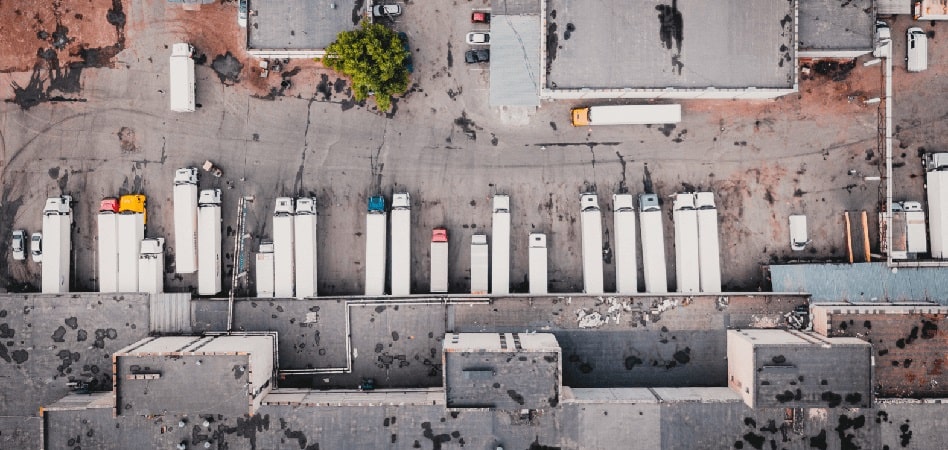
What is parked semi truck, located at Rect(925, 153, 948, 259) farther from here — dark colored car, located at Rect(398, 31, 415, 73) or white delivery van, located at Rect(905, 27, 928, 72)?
dark colored car, located at Rect(398, 31, 415, 73)

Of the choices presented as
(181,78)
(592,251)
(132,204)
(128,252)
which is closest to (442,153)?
(592,251)

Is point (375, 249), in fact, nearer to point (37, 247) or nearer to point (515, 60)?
point (515, 60)

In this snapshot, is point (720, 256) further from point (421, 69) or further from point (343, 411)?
point (343, 411)

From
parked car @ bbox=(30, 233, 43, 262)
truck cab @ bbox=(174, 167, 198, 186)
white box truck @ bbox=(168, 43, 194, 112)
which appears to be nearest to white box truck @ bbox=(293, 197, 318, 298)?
truck cab @ bbox=(174, 167, 198, 186)

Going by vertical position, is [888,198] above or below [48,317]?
above

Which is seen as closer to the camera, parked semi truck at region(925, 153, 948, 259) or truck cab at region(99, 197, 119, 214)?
parked semi truck at region(925, 153, 948, 259)

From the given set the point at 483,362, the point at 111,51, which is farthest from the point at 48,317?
the point at 483,362

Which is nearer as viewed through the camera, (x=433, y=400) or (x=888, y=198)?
(x=433, y=400)
